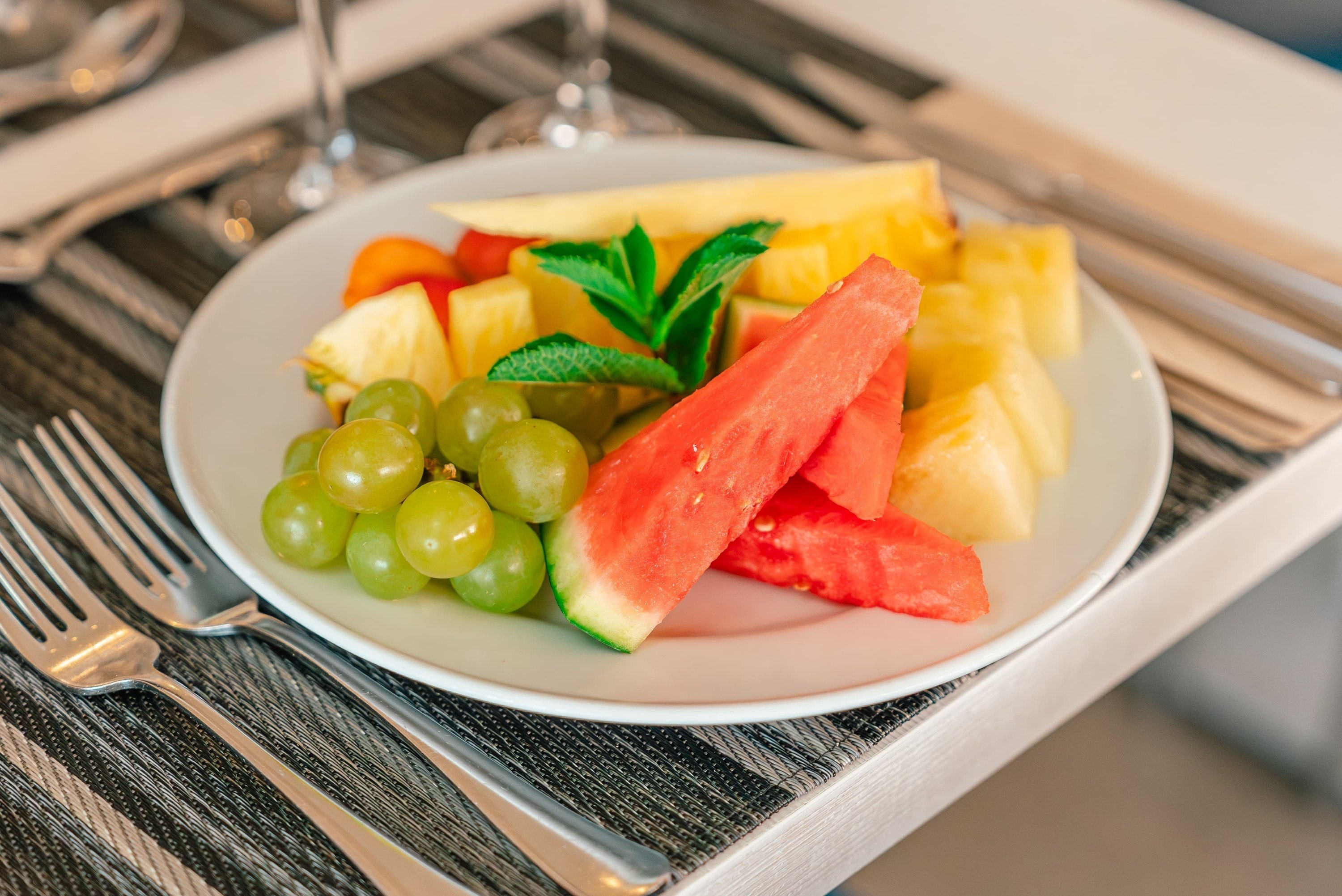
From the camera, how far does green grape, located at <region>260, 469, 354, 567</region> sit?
2.48 feet

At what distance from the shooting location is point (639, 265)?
88cm

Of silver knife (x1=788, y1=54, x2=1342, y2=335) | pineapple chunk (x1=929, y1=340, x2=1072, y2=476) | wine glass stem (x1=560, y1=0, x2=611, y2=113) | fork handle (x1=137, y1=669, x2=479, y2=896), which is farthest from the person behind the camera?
wine glass stem (x1=560, y1=0, x2=611, y2=113)

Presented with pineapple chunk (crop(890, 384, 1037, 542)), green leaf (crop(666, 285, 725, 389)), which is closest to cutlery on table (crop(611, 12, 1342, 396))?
pineapple chunk (crop(890, 384, 1037, 542))

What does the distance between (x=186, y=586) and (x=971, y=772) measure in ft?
1.82

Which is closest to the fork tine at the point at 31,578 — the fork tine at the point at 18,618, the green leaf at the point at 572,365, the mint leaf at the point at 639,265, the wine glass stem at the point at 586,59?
the fork tine at the point at 18,618

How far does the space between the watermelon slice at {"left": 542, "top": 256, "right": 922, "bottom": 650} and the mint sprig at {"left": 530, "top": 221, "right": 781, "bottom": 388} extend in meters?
0.08

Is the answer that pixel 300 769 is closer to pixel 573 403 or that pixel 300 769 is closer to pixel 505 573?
pixel 505 573

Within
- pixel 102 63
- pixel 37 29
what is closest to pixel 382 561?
pixel 102 63

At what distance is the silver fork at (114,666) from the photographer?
66cm

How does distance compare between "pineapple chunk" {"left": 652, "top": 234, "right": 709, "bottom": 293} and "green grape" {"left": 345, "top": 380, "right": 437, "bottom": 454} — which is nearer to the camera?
"green grape" {"left": 345, "top": 380, "right": 437, "bottom": 454}

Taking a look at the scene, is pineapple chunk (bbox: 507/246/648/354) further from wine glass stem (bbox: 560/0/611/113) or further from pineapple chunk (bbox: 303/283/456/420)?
wine glass stem (bbox: 560/0/611/113)

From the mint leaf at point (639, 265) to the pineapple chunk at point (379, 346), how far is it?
0.15 metres

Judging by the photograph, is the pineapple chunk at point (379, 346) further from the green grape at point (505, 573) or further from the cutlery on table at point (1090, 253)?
the cutlery on table at point (1090, 253)

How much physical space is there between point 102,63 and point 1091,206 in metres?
1.11
